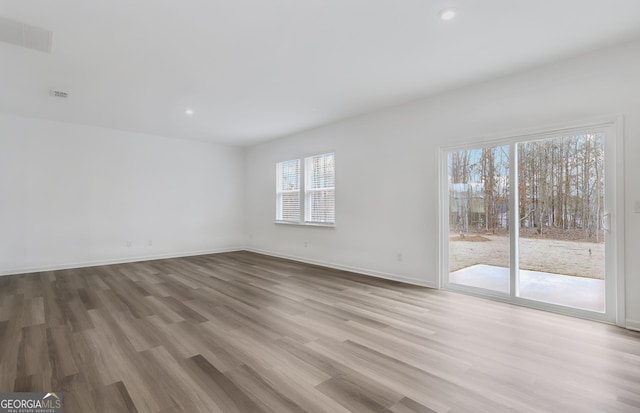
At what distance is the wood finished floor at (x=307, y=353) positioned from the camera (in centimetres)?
177

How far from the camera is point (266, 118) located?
17.2 ft

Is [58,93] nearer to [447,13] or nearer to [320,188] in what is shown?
[320,188]

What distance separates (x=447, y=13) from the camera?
236 centimetres

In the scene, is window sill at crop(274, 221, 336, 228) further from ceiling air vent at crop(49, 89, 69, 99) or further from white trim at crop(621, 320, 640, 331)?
ceiling air vent at crop(49, 89, 69, 99)

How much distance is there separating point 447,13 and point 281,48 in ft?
4.80

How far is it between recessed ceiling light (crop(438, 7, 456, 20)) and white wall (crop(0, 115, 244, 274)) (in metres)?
6.04

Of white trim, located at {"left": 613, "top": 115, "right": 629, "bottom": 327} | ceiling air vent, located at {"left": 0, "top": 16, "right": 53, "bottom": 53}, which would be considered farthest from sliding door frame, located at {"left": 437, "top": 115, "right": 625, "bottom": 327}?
ceiling air vent, located at {"left": 0, "top": 16, "right": 53, "bottom": 53}

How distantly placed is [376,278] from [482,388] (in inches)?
112

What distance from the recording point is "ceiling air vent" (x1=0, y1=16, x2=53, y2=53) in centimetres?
247

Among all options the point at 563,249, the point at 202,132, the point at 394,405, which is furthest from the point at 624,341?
the point at 202,132

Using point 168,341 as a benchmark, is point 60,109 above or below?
above

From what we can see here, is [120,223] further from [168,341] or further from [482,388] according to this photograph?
[482,388]

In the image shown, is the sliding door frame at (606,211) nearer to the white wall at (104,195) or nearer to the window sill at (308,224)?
the window sill at (308,224)

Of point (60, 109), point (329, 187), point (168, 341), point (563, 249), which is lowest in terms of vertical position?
point (168, 341)
